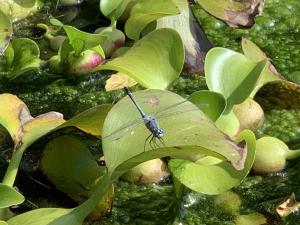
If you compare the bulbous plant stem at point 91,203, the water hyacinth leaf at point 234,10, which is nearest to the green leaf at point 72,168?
the bulbous plant stem at point 91,203

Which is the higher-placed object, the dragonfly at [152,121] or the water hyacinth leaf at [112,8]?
the dragonfly at [152,121]

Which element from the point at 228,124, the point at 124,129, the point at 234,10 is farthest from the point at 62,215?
the point at 234,10

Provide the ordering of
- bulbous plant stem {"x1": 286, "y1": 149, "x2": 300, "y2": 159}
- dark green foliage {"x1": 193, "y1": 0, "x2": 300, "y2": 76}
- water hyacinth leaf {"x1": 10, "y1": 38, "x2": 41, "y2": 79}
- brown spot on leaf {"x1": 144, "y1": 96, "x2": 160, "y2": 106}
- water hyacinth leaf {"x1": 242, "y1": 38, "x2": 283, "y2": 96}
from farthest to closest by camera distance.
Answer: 1. dark green foliage {"x1": 193, "y1": 0, "x2": 300, "y2": 76}
2. water hyacinth leaf {"x1": 10, "y1": 38, "x2": 41, "y2": 79}
3. water hyacinth leaf {"x1": 242, "y1": 38, "x2": 283, "y2": 96}
4. bulbous plant stem {"x1": 286, "y1": 149, "x2": 300, "y2": 159}
5. brown spot on leaf {"x1": 144, "y1": 96, "x2": 160, "y2": 106}

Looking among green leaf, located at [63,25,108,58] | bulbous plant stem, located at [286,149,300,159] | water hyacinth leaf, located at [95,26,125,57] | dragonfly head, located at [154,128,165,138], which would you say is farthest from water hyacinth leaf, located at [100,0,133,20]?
dragonfly head, located at [154,128,165,138]

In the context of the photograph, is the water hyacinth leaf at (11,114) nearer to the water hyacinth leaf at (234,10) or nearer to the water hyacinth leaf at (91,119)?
the water hyacinth leaf at (91,119)

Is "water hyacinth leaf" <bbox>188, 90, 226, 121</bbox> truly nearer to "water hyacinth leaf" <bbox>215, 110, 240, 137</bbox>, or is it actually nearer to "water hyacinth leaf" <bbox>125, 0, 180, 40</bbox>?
"water hyacinth leaf" <bbox>215, 110, 240, 137</bbox>

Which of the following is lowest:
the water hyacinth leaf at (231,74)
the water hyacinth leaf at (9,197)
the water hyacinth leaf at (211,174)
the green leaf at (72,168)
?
the green leaf at (72,168)

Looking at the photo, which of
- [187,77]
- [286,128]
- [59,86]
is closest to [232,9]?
[187,77]

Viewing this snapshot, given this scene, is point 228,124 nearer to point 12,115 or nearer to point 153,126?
point 153,126
